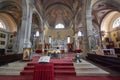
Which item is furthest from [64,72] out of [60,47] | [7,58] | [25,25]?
[60,47]

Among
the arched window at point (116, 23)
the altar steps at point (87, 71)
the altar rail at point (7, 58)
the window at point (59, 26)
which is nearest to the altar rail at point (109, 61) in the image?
the altar steps at point (87, 71)

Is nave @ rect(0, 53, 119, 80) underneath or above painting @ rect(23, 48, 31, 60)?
underneath

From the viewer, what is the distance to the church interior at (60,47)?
12.7ft

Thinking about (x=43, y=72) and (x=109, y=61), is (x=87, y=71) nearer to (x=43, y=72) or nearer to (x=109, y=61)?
(x=109, y=61)

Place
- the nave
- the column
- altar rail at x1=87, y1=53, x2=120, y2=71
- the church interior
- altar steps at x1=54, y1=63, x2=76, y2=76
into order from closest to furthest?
the nave → the church interior → altar steps at x1=54, y1=63, x2=76, y2=76 → altar rail at x1=87, y1=53, x2=120, y2=71 → the column

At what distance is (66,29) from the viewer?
24.1m

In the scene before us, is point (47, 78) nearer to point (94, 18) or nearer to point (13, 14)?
point (13, 14)

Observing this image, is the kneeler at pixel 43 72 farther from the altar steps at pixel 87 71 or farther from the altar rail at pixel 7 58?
the altar rail at pixel 7 58

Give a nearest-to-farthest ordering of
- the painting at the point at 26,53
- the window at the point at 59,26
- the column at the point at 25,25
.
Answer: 1. the painting at the point at 26,53
2. the column at the point at 25,25
3. the window at the point at 59,26

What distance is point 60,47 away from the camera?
1087cm

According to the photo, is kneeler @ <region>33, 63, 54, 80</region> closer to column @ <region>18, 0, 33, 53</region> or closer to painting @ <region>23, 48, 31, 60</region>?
painting @ <region>23, 48, 31, 60</region>

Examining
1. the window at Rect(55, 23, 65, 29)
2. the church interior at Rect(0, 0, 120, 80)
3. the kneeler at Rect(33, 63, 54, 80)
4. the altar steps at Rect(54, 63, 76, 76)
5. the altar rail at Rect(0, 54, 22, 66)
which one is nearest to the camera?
the kneeler at Rect(33, 63, 54, 80)

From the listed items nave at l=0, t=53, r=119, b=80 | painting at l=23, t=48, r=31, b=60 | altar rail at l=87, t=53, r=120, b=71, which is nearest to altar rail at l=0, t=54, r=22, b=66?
nave at l=0, t=53, r=119, b=80

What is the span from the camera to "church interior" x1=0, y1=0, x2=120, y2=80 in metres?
3.86
